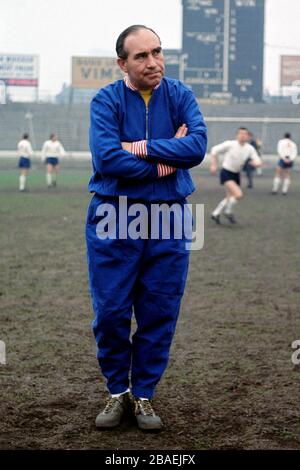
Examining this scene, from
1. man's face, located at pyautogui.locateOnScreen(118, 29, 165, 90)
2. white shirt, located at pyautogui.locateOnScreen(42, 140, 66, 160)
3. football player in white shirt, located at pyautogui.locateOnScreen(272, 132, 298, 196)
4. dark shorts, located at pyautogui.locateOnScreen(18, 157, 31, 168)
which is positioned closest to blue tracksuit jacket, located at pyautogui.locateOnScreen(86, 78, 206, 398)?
man's face, located at pyautogui.locateOnScreen(118, 29, 165, 90)

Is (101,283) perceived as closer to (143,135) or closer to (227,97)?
(143,135)

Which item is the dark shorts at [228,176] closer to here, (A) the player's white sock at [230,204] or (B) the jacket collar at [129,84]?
(A) the player's white sock at [230,204]

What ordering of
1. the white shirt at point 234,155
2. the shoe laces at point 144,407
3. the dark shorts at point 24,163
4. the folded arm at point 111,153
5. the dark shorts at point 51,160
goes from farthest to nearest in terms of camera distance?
the dark shorts at point 51,160 → the dark shorts at point 24,163 → the white shirt at point 234,155 → the shoe laces at point 144,407 → the folded arm at point 111,153

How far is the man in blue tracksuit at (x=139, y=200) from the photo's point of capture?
404 cm

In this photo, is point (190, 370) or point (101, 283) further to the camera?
point (190, 370)

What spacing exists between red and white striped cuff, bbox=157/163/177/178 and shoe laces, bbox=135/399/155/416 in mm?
1228

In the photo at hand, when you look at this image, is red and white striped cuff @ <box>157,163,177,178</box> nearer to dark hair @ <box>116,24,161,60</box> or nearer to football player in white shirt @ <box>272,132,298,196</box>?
dark hair @ <box>116,24,161,60</box>

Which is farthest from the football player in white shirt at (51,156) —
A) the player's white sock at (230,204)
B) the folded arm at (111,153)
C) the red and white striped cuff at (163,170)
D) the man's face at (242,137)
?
the red and white striped cuff at (163,170)

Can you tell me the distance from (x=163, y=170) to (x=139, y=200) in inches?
8.4

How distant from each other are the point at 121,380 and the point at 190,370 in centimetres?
115

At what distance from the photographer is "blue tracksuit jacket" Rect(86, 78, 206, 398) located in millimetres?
4039

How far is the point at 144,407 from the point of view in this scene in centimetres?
423

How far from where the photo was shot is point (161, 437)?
157 inches
